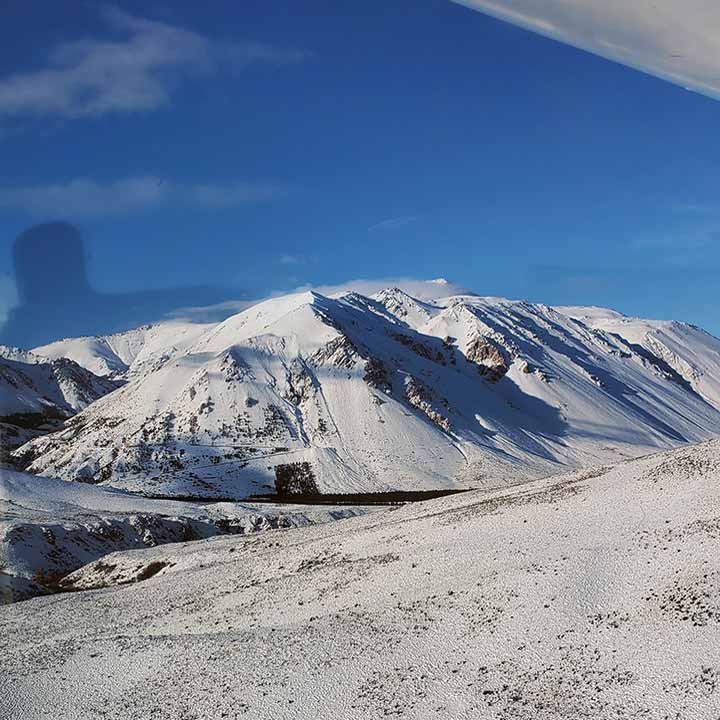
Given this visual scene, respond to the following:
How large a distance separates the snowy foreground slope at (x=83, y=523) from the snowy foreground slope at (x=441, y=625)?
572 inches

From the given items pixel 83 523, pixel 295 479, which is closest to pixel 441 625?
pixel 83 523

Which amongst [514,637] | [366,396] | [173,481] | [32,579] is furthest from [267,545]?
[366,396]

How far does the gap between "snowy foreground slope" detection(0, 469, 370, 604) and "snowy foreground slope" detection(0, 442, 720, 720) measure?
47.6ft

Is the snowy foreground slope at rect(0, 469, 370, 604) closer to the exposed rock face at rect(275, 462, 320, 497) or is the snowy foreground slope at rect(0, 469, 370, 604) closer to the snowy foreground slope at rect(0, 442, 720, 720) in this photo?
the snowy foreground slope at rect(0, 442, 720, 720)

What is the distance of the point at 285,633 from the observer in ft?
108

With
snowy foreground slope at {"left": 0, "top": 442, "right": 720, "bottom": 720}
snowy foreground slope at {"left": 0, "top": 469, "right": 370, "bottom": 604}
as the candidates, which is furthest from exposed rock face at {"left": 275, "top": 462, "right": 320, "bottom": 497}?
snowy foreground slope at {"left": 0, "top": 442, "right": 720, "bottom": 720}

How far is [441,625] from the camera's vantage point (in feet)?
102

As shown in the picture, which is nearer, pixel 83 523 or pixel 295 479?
pixel 83 523

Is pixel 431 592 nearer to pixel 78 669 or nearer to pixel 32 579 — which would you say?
pixel 78 669

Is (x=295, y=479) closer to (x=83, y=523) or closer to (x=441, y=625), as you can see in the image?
(x=83, y=523)

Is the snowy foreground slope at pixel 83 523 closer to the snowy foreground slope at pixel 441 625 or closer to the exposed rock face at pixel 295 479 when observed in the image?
the snowy foreground slope at pixel 441 625

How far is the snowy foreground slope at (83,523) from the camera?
207 ft

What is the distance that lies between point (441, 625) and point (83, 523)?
192 feet

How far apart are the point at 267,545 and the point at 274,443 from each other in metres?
116
